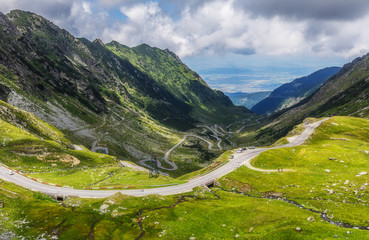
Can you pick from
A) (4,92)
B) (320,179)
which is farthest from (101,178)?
(4,92)

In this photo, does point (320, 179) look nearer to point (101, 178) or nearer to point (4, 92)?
point (101, 178)

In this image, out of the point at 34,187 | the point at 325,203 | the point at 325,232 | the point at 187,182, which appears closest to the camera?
the point at 325,232

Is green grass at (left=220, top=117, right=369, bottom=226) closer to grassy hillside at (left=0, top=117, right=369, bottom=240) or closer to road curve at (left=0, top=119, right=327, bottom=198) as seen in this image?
grassy hillside at (left=0, top=117, right=369, bottom=240)

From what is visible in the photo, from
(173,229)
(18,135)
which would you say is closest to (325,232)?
(173,229)

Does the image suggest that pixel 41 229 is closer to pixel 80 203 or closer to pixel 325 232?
pixel 80 203

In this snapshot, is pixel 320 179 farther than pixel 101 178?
No

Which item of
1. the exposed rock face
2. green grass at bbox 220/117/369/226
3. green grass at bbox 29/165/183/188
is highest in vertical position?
the exposed rock face

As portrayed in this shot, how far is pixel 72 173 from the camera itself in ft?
298

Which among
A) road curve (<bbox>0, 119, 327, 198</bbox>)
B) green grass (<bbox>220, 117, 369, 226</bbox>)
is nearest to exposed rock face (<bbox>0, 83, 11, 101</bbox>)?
road curve (<bbox>0, 119, 327, 198</bbox>)

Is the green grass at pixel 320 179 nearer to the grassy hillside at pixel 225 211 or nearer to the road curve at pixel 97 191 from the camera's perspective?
the grassy hillside at pixel 225 211

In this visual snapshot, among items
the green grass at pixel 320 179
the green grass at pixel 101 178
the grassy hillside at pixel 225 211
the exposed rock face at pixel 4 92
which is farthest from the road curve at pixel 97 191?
the exposed rock face at pixel 4 92

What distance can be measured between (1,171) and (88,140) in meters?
129

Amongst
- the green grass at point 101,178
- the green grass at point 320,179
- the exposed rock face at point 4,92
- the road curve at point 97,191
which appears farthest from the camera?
the exposed rock face at point 4,92

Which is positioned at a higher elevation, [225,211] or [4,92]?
[4,92]
